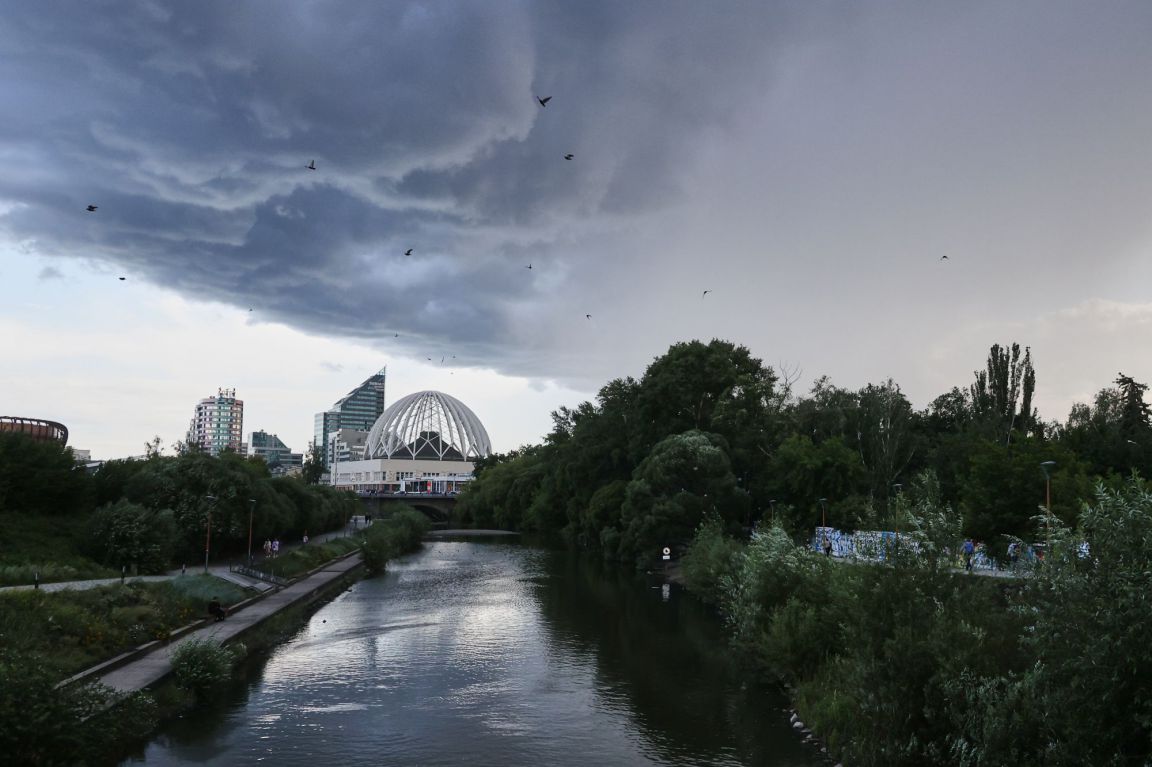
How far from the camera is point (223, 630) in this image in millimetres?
27812

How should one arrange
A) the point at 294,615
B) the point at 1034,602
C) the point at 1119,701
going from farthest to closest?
the point at 294,615, the point at 1034,602, the point at 1119,701

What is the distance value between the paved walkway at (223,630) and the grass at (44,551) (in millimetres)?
6533

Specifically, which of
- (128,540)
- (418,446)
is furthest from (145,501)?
(418,446)

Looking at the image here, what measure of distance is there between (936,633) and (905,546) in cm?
192

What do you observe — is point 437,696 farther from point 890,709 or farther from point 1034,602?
point 1034,602

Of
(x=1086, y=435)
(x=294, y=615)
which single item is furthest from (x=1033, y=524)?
(x=294, y=615)

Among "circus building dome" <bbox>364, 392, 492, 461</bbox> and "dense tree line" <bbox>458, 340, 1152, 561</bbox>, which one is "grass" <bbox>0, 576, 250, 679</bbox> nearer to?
"dense tree line" <bbox>458, 340, 1152, 561</bbox>

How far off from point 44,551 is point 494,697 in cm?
2356

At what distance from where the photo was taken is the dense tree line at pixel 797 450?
3850 cm

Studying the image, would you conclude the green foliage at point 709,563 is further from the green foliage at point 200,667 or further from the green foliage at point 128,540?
the green foliage at point 128,540

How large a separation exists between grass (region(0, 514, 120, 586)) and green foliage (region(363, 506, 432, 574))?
→ 65.6 ft

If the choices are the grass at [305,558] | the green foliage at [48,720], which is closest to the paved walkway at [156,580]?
the grass at [305,558]

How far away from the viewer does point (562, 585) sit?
4766 cm

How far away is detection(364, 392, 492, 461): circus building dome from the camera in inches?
6555
